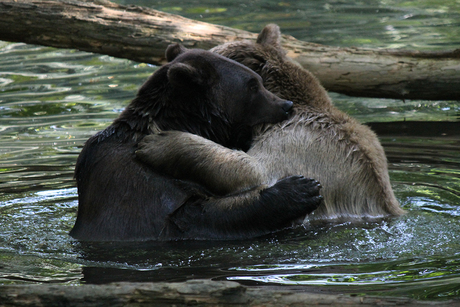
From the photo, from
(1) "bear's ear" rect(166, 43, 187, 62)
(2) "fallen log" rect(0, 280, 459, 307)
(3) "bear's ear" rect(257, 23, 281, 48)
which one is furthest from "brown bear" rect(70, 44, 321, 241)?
(2) "fallen log" rect(0, 280, 459, 307)

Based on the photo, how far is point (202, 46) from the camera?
892 cm

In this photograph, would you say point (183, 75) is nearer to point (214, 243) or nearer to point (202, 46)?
point (214, 243)

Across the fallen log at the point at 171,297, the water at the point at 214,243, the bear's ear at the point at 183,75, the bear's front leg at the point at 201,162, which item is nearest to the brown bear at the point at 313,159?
the bear's front leg at the point at 201,162

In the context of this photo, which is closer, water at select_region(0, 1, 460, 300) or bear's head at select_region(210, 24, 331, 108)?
water at select_region(0, 1, 460, 300)

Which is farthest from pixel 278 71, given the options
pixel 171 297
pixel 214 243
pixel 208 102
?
pixel 171 297

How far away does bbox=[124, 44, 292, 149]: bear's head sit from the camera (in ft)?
17.9

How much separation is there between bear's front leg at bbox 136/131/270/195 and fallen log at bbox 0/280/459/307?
1.93 m

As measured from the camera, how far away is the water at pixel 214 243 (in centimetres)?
435

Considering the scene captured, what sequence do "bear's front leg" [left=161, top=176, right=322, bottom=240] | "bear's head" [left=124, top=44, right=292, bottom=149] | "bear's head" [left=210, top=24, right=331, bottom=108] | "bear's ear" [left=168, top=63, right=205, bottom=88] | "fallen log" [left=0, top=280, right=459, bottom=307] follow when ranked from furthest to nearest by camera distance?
"bear's head" [left=210, top=24, right=331, bottom=108] → "bear's head" [left=124, top=44, right=292, bottom=149] → "bear's ear" [left=168, top=63, right=205, bottom=88] → "bear's front leg" [left=161, top=176, right=322, bottom=240] → "fallen log" [left=0, top=280, right=459, bottom=307]

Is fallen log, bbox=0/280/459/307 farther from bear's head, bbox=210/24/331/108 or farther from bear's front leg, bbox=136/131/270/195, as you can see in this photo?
bear's head, bbox=210/24/331/108

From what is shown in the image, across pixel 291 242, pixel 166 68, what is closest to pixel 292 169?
pixel 291 242

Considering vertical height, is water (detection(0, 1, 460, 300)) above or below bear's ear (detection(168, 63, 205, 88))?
below

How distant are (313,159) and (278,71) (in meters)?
0.97

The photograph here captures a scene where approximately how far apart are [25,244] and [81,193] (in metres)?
0.58
